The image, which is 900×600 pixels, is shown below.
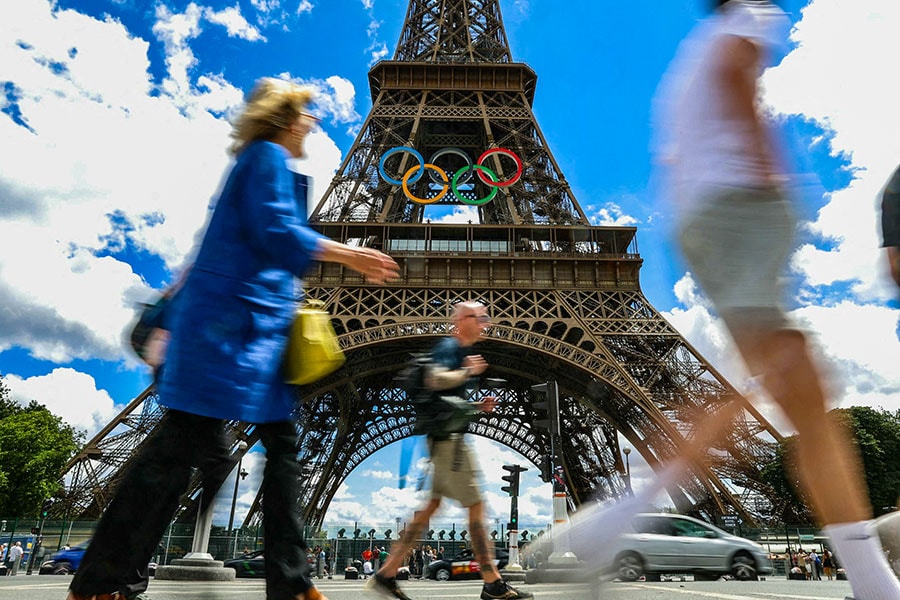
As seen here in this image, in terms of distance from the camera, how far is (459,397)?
334 centimetres

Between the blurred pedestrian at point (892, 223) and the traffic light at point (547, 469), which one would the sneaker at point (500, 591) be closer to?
the blurred pedestrian at point (892, 223)

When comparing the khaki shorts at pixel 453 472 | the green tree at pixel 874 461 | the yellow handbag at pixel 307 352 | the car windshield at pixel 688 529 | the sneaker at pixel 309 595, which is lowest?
the sneaker at pixel 309 595

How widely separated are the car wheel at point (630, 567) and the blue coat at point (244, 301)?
8.02 metres

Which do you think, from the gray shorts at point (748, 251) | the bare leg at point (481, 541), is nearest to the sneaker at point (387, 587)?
the bare leg at point (481, 541)

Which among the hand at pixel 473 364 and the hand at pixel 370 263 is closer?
the hand at pixel 370 263

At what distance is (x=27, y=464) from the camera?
31453 mm

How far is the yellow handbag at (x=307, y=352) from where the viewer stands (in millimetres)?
1973

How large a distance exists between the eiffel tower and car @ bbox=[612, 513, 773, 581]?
5744mm

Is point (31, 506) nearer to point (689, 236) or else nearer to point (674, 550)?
point (674, 550)

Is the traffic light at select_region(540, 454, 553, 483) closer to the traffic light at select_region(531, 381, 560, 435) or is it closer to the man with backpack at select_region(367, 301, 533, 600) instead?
the traffic light at select_region(531, 381, 560, 435)

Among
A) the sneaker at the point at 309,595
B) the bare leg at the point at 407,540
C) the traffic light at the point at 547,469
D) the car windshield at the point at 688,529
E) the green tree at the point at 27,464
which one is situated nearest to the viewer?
the sneaker at the point at 309,595

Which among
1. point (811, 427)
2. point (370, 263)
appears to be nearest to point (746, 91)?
point (811, 427)

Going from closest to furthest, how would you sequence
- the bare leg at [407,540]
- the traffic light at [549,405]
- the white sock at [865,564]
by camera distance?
the white sock at [865,564] → the bare leg at [407,540] → the traffic light at [549,405]

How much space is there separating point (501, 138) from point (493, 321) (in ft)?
39.5
